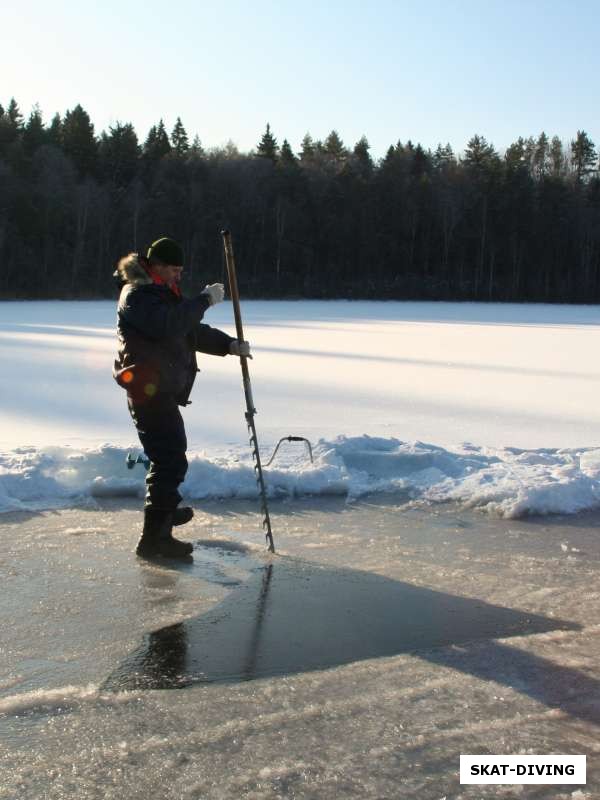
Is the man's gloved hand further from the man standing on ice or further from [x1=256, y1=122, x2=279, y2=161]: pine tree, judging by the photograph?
[x1=256, y1=122, x2=279, y2=161]: pine tree

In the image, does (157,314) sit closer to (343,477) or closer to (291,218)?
(343,477)

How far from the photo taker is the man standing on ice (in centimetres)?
435

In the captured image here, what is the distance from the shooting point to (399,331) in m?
23.2

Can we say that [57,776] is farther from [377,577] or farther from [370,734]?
[377,577]

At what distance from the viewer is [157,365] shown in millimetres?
4445

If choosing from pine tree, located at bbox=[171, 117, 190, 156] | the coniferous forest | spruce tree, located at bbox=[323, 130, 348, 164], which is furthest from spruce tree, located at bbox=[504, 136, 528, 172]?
pine tree, located at bbox=[171, 117, 190, 156]

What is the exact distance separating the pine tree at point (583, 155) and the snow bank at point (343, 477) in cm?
7440

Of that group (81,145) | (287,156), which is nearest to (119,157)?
(81,145)

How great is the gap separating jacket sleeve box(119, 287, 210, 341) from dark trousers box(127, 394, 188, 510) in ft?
1.27

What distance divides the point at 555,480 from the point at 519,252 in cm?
5740

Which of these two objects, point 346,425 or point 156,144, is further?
point 156,144

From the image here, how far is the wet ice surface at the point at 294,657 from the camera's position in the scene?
253cm

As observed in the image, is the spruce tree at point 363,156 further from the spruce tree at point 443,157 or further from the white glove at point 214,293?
the white glove at point 214,293

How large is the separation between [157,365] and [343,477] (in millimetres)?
1952
